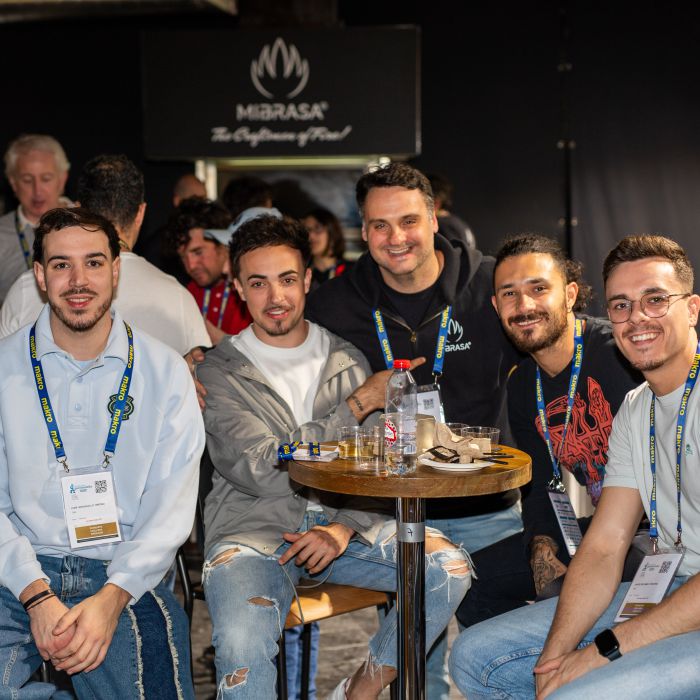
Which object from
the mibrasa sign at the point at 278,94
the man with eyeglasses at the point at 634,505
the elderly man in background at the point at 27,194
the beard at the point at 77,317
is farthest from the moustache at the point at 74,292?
the mibrasa sign at the point at 278,94

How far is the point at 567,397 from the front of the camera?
10.0 feet

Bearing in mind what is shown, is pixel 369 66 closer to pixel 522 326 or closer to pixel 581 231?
pixel 581 231

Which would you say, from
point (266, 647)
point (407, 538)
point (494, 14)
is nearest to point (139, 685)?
point (266, 647)

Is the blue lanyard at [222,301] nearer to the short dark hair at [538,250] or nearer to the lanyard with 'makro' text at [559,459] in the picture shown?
the short dark hair at [538,250]

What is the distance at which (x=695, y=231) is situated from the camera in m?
7.39

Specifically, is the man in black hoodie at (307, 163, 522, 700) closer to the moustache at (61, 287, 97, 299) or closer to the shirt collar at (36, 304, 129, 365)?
the shirt collar at (36, 304, 129, 365)

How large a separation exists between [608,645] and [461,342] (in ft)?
4.21

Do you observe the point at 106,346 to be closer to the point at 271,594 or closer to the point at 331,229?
the point at 271,594

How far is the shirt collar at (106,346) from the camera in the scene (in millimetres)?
2713

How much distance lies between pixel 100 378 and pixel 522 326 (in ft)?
4.22

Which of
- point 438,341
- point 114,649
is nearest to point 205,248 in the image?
point 438,341

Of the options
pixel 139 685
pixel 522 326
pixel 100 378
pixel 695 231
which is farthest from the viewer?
pixel 695 231

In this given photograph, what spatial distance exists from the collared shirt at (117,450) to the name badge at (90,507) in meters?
0.05

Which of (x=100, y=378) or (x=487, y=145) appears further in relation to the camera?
(x=487, y=145)
